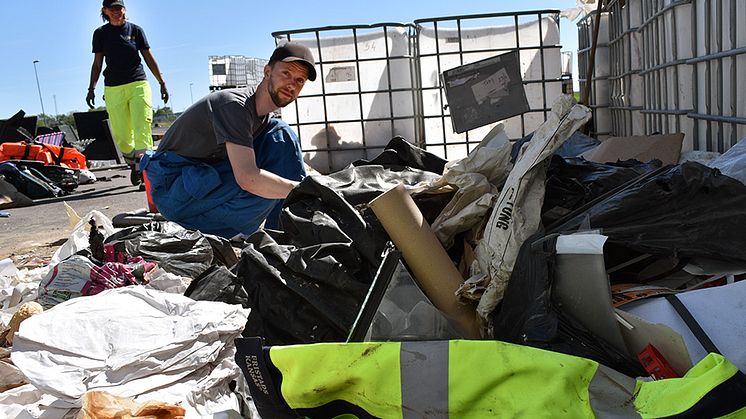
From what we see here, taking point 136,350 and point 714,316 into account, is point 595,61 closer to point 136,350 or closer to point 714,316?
point 714,316

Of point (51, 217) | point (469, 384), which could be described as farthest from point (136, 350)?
A: point (51, 217)

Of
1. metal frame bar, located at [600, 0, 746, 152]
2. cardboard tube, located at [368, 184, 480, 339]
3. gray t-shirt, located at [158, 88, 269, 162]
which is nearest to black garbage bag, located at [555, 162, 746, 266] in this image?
cardboard tube, located at [368, 184, 480, 339]

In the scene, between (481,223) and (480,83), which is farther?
(480,83)

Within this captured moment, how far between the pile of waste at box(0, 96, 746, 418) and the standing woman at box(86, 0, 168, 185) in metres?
4.12

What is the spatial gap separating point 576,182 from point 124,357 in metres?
1.52

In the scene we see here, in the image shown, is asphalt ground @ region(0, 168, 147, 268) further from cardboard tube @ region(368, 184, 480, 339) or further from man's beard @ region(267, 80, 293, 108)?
cardboard tube @ region(368, 184, 480, 339)

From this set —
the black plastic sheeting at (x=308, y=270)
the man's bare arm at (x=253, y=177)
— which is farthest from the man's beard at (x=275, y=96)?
the black plastic sheeting at (x=308, y=270)

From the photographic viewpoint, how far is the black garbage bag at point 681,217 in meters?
1.62

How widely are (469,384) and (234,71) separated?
1146 cm

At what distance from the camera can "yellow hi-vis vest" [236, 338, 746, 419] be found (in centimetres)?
109

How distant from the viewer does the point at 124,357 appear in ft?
6.64

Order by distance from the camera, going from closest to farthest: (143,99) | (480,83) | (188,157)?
(188,157)
(480,83)
(143,99)

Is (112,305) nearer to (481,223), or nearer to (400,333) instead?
(400,333)

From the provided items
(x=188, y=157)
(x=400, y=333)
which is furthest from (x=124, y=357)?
(x=188, y=157)
